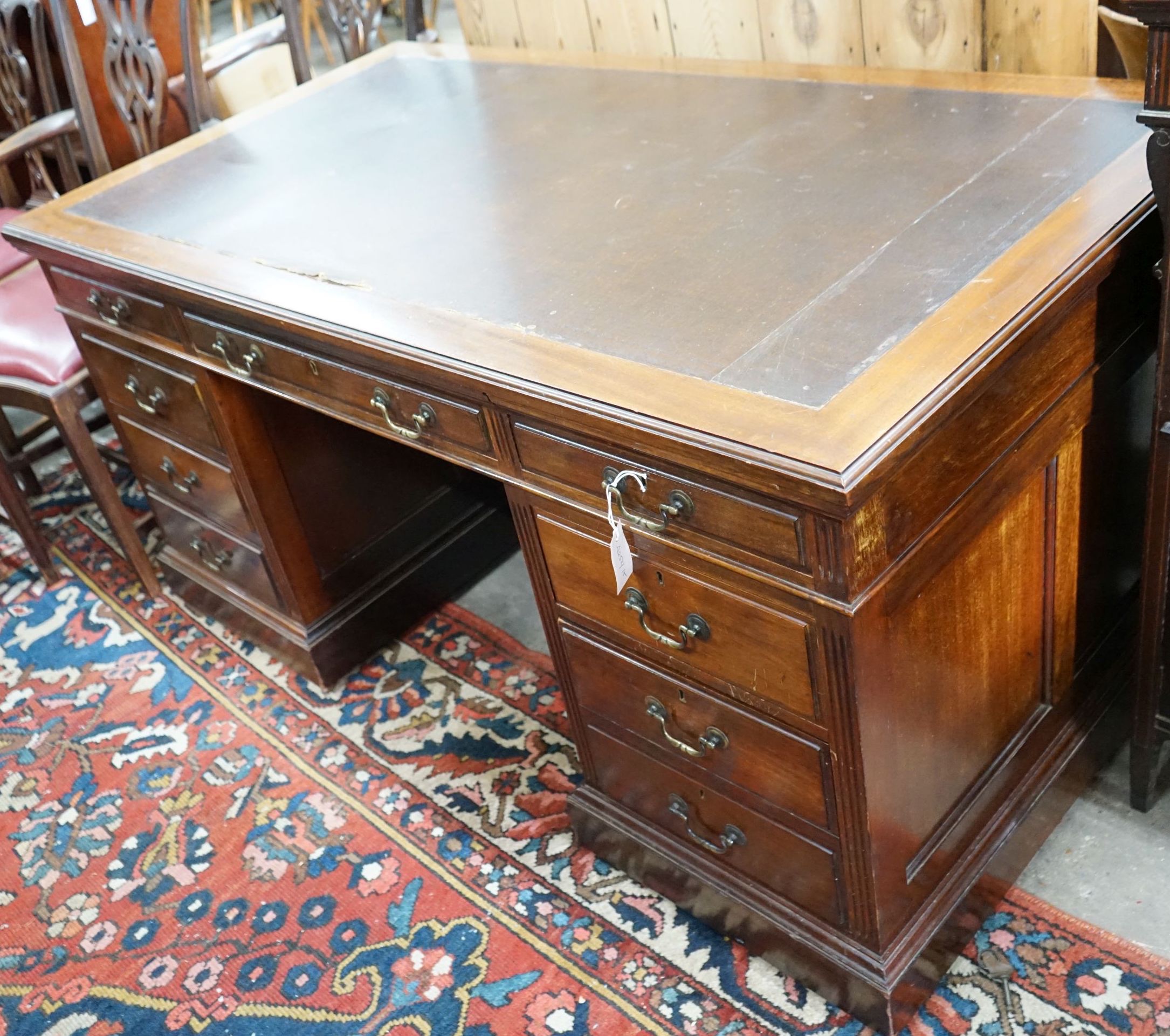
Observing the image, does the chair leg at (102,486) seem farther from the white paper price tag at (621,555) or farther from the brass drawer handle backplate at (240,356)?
the white paper price tag at (621,555)

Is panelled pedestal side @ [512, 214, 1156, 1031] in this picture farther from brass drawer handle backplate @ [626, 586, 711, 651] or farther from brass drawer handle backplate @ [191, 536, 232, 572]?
brass drawer handle backplate @ [191, 536, 232, 572]

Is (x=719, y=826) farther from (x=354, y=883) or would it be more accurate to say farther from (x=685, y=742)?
(x=354, y=883)

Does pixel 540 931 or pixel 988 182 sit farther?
pixel 540 931

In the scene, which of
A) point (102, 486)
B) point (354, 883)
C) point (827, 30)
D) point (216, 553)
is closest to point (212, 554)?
point (216, 553)

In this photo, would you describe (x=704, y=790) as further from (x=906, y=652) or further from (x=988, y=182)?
(x=988, y=182)

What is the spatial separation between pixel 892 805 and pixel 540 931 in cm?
57

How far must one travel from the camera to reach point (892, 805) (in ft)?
4.10

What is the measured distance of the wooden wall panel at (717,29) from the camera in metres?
1.88

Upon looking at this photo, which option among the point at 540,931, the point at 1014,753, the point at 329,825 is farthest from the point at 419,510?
the point at 1014,753

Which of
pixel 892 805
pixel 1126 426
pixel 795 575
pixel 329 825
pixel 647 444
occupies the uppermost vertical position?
pixel 647 444

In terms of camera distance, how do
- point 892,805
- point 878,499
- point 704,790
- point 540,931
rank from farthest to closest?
point 540,931 → point 704,790 → point 892,805 → point 878,499

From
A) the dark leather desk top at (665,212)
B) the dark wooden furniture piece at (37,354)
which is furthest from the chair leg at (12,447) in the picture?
the dark leather desk top at (665,212)

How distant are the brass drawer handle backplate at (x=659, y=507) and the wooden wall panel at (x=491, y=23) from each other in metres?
1.40

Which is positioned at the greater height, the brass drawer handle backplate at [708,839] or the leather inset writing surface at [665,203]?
the leather inset writing surface at [665,203]
